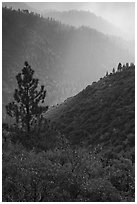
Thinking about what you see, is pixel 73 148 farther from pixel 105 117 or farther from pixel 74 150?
pixel 105 117

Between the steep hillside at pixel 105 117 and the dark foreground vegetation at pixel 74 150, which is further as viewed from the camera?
the steep hillside at pixel 105 117

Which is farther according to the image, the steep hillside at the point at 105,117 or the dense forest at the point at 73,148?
the steep hillside at the point at 105,117

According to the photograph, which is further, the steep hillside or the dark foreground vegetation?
the steep hillside

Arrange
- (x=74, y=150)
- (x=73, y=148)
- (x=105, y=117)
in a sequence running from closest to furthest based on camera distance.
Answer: (x=74, y=150)
(x=73, y=148)
(x=105, y=117)

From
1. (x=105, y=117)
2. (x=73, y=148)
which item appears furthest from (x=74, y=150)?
(x=105, y=117)

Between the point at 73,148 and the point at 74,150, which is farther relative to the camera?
the point at 73,148
